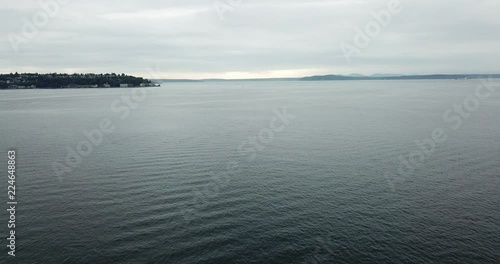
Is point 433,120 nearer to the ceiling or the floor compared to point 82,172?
nearer to the ceiling

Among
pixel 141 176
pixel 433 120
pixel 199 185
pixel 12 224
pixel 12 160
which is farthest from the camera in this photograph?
pixel 433 120

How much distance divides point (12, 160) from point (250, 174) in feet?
168

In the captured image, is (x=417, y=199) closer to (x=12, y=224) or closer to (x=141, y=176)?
(x=141, y=176)

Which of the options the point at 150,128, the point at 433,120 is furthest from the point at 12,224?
the point at 433,120

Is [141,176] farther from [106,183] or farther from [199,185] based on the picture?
[199,185]

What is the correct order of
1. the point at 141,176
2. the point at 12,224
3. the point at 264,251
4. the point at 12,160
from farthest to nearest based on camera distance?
the point at 12,160 → the point at 141,176 → the point at 12,224 → the point at 264,251

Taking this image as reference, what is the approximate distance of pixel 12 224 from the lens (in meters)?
45.5

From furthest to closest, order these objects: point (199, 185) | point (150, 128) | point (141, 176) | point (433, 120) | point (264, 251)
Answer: point (433, 120), point (150, 128), point (141, 176), point (199, 185), point (264, 251)

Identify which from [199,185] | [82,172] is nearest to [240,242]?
[199,185]

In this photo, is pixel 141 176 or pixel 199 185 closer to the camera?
pixel 199 185

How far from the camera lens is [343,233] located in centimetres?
4584

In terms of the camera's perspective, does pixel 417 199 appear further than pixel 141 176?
No

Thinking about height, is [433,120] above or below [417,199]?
above

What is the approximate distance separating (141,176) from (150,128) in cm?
5955
